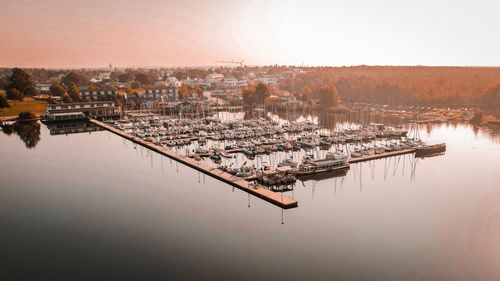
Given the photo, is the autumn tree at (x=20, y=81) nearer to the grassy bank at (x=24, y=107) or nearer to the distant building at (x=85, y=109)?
the grassy bank at (x=24, y=107)

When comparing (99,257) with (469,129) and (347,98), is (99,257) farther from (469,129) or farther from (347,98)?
(347,98)

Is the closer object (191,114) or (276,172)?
(276,172)

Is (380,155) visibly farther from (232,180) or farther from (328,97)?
(328,97)

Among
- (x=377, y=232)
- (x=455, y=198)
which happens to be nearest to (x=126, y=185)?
(x=377, y=232)

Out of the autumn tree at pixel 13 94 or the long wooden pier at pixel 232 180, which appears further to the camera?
the autumn tree at pixel 13 94

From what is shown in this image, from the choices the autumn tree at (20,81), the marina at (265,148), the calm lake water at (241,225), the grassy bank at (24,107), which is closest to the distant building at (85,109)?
the grassy bank at (24,107)

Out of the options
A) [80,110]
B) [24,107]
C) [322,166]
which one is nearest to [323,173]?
[322,166]
